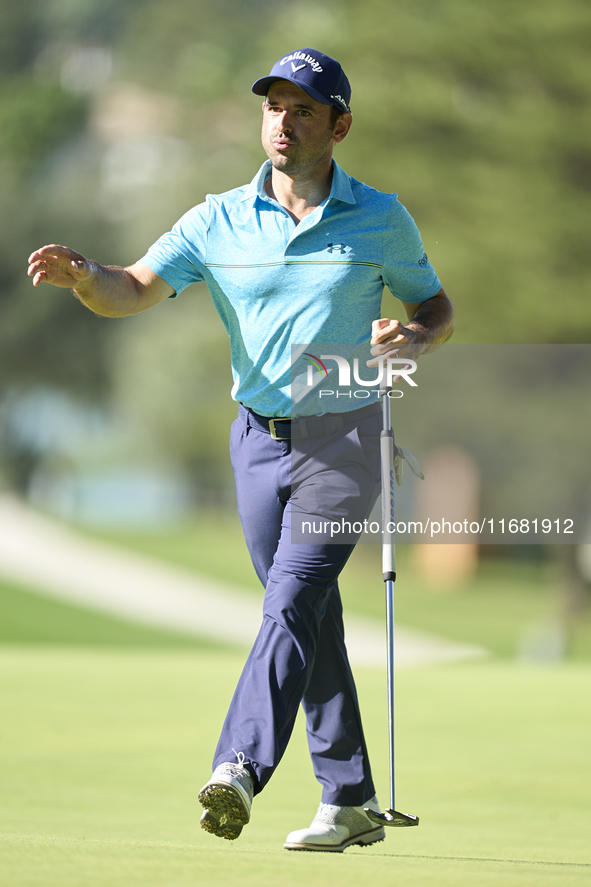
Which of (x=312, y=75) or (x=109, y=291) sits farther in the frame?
(x=109, y=291)

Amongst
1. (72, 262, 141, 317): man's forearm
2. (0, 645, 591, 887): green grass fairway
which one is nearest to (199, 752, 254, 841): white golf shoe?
(0, 645, 591, 887): green grass fairway

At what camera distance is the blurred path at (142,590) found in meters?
19.6

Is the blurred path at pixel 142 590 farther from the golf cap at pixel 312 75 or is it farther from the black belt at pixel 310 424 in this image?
the golf cap at pixel 312 75

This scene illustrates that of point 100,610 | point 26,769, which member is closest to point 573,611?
point 100,610

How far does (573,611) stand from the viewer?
21.4 meters

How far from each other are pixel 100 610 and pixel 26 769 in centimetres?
1913

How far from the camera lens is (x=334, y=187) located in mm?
3449

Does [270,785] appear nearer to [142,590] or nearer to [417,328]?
[417,328]

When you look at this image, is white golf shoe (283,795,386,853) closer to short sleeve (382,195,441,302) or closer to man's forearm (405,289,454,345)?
man's forearm (405,289,454,345)

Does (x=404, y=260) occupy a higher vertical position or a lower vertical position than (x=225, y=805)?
higher

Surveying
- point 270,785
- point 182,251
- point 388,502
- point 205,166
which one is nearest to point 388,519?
point 388,502

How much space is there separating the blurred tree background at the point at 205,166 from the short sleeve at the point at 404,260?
15367 millimetres

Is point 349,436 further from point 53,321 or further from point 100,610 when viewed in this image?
point 53,321

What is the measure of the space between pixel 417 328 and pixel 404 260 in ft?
0.67
